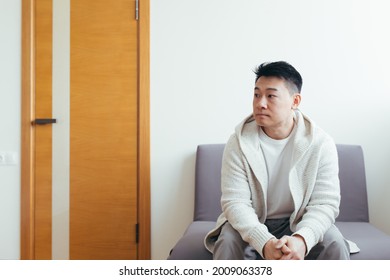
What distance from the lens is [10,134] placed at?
7.43ft

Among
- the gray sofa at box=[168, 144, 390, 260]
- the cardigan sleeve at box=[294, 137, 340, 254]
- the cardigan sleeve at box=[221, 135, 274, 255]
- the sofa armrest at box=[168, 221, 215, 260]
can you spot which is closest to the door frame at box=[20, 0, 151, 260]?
the gray sofa at box=[168, 144, 390, 260]

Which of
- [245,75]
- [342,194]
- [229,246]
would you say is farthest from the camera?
[245,75]

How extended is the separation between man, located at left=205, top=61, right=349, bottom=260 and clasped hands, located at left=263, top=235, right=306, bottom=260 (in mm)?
96

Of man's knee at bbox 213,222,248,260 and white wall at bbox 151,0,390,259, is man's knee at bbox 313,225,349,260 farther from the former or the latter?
white wall at bbox 151,0,390,259

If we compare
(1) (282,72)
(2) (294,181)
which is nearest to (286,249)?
(2) (294,181)

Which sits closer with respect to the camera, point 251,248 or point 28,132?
point 251,248

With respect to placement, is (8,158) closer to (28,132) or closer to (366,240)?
(28,132)

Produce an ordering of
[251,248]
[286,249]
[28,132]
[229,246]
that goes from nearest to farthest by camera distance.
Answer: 1. [286,249]
2. [229,246]
3. [251,248]
4. [28,132]

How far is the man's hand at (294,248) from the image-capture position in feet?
4.00

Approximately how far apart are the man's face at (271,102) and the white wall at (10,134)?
5.12ft

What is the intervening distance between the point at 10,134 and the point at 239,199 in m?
1.58

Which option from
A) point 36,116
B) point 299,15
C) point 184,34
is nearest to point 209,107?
point 184,34

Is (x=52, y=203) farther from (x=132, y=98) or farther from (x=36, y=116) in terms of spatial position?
(x=132, y=98)

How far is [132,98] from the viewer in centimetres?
218
